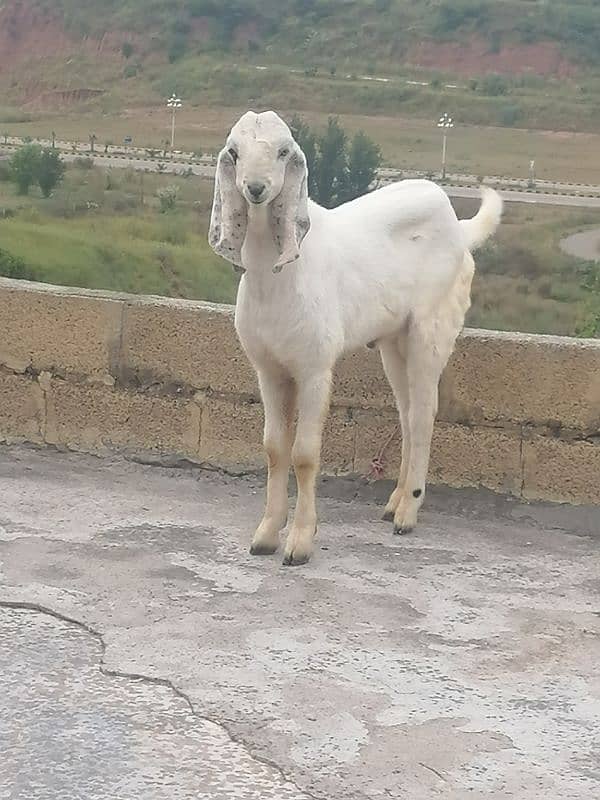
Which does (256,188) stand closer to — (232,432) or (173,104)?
(232,432)

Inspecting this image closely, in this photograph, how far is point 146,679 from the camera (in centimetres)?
383

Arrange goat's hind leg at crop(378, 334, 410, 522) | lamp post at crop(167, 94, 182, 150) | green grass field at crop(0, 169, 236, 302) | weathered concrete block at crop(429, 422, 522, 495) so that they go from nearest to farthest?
goat's hind leg at crop(378, 334, 410, 522), weathered concrete block at crop(429, 422, 522, 495), green grass field at crop(0, 169, 236, 302), lamp post at crop(167, 94, 182, 150)

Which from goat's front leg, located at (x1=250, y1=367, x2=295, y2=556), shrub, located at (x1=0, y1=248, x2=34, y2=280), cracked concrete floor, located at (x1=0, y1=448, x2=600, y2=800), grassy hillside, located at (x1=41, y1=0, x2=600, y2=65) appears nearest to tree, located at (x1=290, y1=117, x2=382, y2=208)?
goat's front leg, located at (x1=250, y1=367, x2=295, y2=556)

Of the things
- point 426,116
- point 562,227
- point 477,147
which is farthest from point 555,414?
A: point 426,116

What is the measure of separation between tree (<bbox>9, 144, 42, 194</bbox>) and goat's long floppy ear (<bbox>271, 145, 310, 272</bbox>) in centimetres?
841

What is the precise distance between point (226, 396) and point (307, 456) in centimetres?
113

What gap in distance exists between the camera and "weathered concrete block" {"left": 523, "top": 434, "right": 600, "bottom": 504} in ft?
18.1

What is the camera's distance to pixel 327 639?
416cm

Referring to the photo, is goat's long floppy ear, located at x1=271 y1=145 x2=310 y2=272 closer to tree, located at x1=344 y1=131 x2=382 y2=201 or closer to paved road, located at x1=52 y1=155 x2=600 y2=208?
tree, located at x1=344 y1=131 x2=382 y2=201

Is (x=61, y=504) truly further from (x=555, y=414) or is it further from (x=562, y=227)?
(x=562, y=227)

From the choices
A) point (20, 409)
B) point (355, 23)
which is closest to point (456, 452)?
point (20, 409)

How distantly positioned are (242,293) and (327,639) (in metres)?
1.24

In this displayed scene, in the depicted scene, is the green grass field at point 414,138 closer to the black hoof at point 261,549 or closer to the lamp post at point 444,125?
the lamp post at point 444,125

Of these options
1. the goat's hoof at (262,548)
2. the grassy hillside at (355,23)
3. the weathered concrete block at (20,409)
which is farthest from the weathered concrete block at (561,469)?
the grassy hillside at (355,23)
